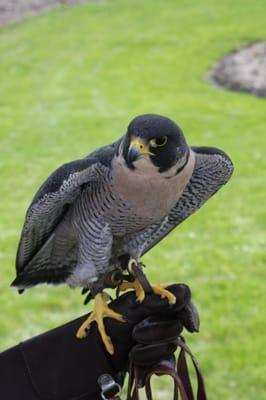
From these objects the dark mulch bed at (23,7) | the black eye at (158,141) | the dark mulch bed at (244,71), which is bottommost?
the dark mulch bed at (23,7)

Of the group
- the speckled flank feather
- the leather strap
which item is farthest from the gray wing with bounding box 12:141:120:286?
the leather strap

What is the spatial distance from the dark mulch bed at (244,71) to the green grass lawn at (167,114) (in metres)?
0.29

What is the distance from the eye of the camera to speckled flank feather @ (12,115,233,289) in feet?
6.92

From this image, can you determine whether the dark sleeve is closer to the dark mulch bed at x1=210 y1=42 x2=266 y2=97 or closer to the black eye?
the black eye

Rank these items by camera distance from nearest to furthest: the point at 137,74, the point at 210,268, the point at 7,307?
the point at 7,307 < the point at 210,268 < the point at 137,74

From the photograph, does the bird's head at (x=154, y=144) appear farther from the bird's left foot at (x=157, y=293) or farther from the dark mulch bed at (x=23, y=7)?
the dark mulch bed at (x=23, y=7)

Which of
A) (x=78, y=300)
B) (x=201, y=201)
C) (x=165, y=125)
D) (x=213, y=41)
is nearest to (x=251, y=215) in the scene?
(x=78, y=300)

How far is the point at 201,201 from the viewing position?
238 centimetres

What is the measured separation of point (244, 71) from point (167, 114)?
2.77m

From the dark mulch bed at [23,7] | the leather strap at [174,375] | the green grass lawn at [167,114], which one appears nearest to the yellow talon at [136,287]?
the leather strap at [174,375]

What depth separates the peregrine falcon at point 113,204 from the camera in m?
2.04

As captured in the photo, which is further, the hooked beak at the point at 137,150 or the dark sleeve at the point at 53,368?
the hooked beak at the point at 137,150

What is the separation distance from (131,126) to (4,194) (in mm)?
4437

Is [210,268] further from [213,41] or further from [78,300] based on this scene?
[213,41]
